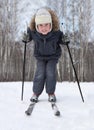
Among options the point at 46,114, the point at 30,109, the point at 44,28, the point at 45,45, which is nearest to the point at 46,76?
the point at 45,45

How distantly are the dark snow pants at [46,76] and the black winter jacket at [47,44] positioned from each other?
0.29 ft

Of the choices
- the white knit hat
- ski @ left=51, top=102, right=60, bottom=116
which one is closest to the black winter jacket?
the white knit hat

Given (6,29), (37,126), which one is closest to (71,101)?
(37,126)

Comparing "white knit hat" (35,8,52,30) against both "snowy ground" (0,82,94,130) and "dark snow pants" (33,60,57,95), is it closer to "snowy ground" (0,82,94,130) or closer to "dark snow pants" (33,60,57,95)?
"dark snow pants" (33,60,57,95)

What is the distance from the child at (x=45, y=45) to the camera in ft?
15.4

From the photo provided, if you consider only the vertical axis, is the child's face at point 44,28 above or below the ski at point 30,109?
above

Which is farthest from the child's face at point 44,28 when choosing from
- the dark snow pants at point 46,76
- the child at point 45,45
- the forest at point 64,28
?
the forest at point 64,28

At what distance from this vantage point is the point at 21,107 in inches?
169

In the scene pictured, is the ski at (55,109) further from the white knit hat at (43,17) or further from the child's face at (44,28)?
the white knit hat at (43,17)

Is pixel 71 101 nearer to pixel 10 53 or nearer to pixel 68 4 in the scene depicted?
pixel 68 4

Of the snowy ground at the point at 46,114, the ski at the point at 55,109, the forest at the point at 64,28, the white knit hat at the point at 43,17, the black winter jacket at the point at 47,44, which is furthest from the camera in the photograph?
the forest at the point at 64,28

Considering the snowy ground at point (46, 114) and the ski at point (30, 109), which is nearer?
the snowy ground at point (46, 114)

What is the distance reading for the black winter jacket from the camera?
4777 mm

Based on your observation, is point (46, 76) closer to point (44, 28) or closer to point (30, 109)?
point (44, 28)
